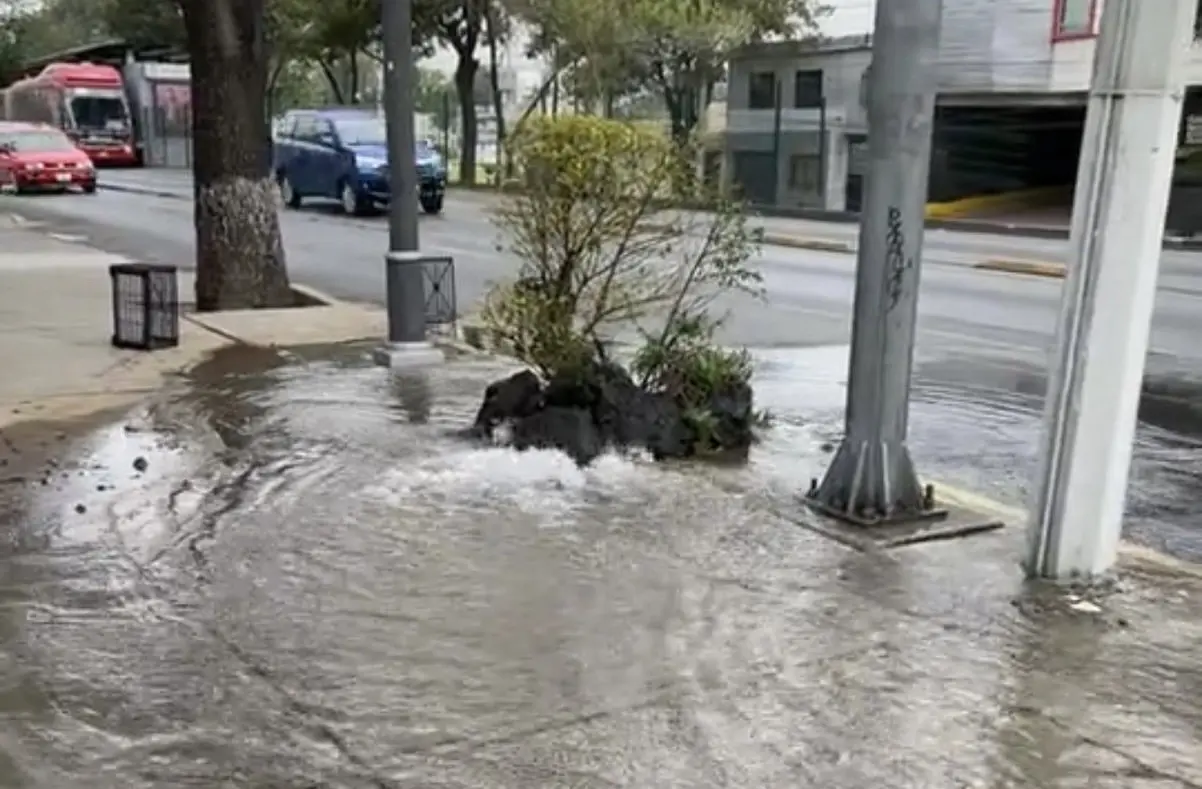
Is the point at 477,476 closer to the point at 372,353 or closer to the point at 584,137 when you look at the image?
the point at 584,137

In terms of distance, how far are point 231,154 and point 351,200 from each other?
592 inches

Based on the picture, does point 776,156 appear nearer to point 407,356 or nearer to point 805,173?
point 805,173

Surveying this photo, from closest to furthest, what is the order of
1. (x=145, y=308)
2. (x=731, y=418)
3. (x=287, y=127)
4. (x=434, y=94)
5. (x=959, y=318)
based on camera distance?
(x=731, y=418) < (x=145, y=308) < (x=959, y=318) < (x=287, y=127) < (x=434, y=94)

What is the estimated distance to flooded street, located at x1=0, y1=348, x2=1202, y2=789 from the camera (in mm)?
3816

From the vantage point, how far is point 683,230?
7504 millimetres

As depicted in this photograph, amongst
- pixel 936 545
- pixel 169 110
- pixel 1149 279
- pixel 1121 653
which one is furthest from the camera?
pixel 169 110

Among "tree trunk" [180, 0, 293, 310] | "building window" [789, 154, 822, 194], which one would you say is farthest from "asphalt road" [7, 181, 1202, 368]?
"building window" [789, 154, 822, 194]

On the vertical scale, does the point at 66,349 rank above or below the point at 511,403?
below

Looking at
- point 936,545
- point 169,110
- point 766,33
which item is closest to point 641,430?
point 936,545

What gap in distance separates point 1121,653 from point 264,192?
30.3 feet

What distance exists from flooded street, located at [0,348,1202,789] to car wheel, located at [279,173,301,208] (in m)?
21.9

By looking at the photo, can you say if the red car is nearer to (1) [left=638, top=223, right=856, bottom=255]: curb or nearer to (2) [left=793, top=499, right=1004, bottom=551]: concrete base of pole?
(1) [left=638, top=223, right=856, bottom=255]: curb

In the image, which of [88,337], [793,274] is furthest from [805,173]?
[88,337]

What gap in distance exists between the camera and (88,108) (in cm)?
4550
